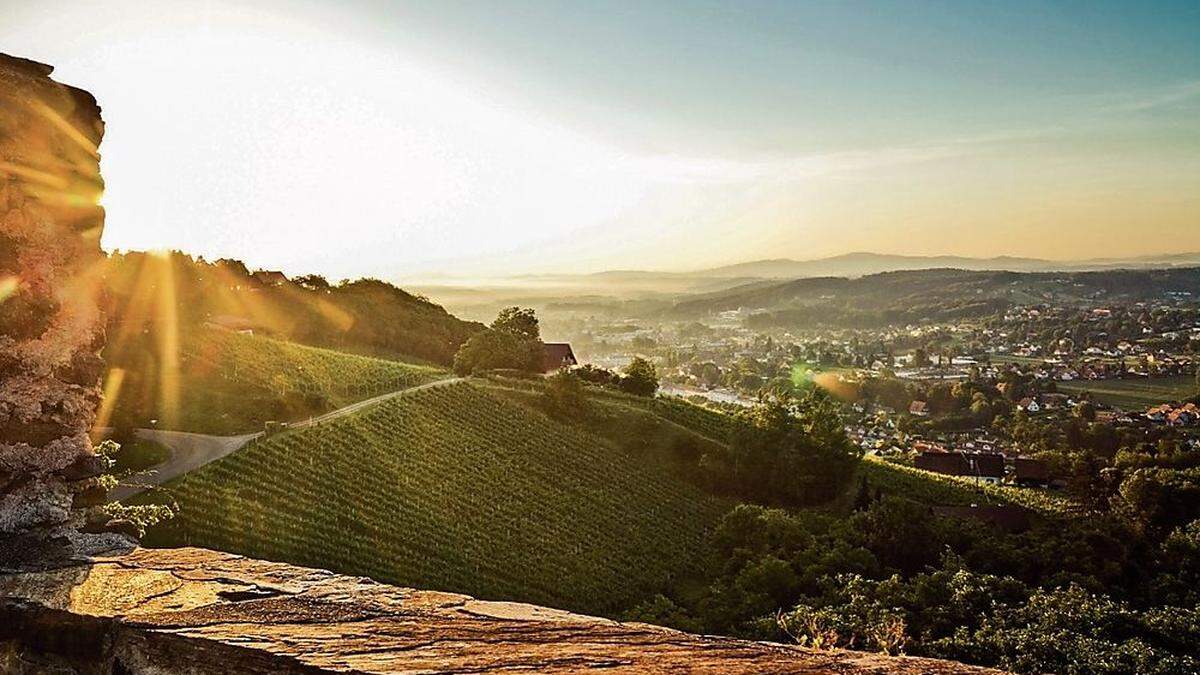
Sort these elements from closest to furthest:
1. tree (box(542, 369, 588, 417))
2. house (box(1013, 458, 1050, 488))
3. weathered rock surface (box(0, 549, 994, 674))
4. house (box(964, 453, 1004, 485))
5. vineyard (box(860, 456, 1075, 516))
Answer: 1. weathered rock surface (box(0, 549, 994, 674))
2. vineyard (box(860, 456, 1075, 516))
3. tree (box(542, 369, 588, 417))
4. house (box(1013, 458, 1050, 488))
5. house (box(964, 453, 1004, 485))

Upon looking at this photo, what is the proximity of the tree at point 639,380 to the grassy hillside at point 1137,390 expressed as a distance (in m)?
67.3

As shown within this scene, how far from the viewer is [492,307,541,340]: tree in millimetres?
64688

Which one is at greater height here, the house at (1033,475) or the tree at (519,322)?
the tree at (519,322)

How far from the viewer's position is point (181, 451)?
28.5m

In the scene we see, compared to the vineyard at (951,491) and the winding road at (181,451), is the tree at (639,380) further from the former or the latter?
the winding road at (181,451)

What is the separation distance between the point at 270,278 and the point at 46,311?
7582cm

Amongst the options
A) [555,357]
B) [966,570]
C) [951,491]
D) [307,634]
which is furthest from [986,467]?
[307,634]

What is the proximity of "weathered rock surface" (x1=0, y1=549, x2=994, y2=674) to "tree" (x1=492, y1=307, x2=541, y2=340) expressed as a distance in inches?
2294

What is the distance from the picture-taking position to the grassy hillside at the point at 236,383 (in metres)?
33.2

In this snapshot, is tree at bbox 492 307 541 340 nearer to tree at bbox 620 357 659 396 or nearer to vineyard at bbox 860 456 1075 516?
tree at bbox 620 357 659 396

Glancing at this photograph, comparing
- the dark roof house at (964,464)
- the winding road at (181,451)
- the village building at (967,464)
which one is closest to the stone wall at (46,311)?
the winding road at (181,451)

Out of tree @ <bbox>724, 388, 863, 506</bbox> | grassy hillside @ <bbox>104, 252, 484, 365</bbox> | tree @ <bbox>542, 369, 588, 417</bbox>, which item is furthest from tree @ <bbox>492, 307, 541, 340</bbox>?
tree @ <bbox>724, 388, 863, 506</bbox>

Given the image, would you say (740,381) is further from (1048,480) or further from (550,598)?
(550,598)

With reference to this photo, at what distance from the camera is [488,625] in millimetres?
4531
